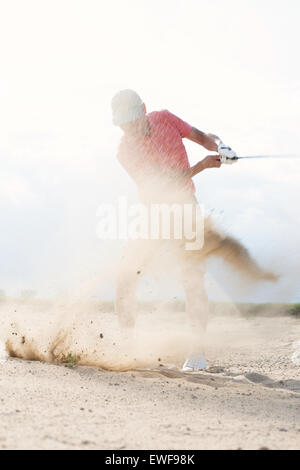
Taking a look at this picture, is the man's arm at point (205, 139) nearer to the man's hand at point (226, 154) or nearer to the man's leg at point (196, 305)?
the man's hand at point (226, 154)

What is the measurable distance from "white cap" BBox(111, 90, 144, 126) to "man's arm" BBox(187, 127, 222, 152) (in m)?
0.57

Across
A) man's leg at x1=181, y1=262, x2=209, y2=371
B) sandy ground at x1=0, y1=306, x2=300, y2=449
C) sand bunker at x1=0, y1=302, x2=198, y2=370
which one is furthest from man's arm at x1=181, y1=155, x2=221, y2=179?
sandy ground at x1=0, y1=306, x2=300, y2=449

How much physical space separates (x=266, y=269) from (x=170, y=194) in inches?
56.7

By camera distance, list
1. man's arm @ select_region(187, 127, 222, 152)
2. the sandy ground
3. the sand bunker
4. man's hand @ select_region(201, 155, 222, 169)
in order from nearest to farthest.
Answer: the sandy ground < the sand bunker < man's hand @ select_region(201, 155, 222, 169) < man's arm @ select_region(187, 127, 222, 152)

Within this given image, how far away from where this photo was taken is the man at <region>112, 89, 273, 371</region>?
4.88 meters

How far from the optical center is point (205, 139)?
17.1 feet

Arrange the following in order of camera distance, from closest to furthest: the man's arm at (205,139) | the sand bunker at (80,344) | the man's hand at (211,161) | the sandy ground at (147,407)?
the sandy ground at (147,407)
the sand bunker at (80,344)
the man's hand at (211,161)
the man's arm at (205,139)

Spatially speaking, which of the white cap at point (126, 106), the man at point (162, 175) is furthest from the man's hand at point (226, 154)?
the white cap at point (126, 106)

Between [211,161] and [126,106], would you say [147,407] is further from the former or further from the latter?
[126,106]

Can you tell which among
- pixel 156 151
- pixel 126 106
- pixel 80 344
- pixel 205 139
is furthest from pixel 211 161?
pixel 80 344

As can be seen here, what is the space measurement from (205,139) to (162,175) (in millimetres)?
644

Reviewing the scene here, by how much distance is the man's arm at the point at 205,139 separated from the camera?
5.18 m

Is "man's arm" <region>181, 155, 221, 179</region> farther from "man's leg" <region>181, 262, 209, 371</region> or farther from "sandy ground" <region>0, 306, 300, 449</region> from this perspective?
"sandy ground" <region>0, 306, 300, 449</region>
